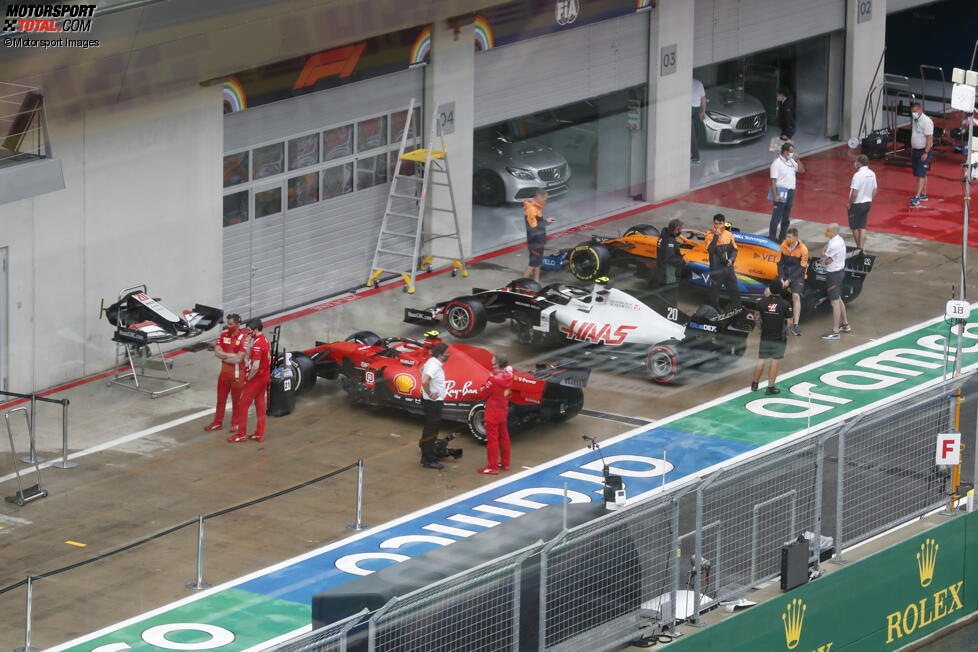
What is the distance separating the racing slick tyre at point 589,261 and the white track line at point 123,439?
5235 millimetres

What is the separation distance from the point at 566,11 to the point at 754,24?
17.4ft

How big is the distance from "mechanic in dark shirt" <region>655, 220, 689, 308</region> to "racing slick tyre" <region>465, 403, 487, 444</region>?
4.05 meters

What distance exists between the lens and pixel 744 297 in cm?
2197

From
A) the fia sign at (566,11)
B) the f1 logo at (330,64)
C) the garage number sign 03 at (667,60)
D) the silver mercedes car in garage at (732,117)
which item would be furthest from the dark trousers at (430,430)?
the silver mercedes car in garage at (732,117)

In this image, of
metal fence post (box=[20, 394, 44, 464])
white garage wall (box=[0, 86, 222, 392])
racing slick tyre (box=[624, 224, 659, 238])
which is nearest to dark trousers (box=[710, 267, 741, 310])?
racing slick tyre (box=[624, 224, 659, 238])

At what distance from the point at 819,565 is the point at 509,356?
262 inches

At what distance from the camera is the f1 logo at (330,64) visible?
21.7 m

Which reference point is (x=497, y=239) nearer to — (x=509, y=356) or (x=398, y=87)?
(x=398, y=87)

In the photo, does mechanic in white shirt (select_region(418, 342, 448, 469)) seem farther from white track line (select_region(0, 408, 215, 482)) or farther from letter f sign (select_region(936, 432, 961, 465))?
letter f sign (select_region(936, 432, 961, 465))

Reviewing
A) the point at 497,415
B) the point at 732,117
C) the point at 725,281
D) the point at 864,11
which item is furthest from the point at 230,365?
the point at 864,11

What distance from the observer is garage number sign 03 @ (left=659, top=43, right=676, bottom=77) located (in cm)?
2628

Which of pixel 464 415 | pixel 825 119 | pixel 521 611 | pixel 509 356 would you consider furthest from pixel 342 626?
pixel 825 119

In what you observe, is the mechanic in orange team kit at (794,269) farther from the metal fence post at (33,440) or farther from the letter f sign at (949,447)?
the metal fence post at (33,440)

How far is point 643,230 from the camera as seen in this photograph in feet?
76.4
